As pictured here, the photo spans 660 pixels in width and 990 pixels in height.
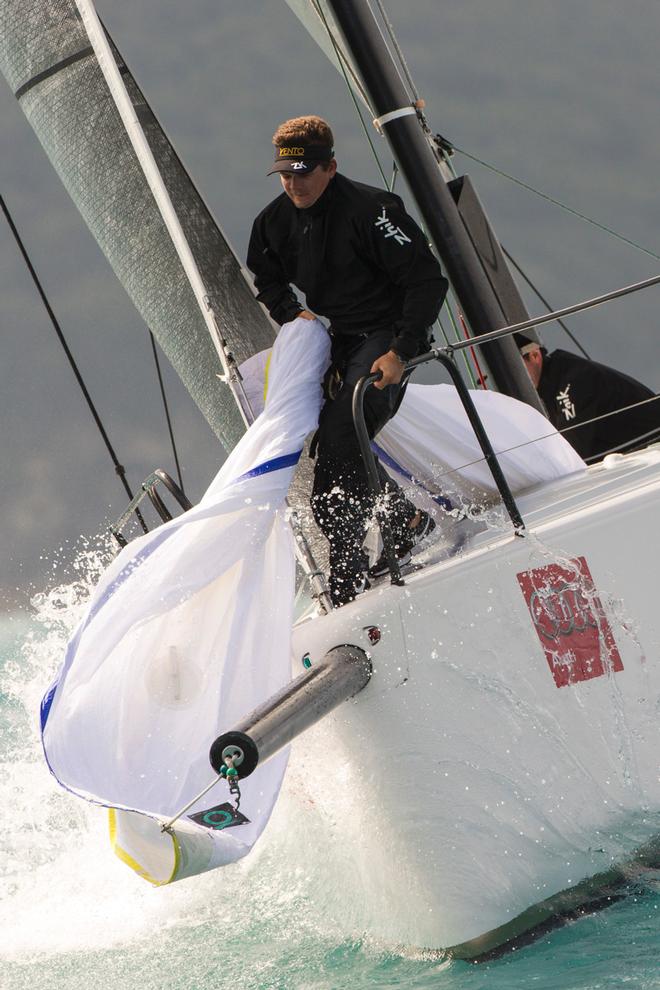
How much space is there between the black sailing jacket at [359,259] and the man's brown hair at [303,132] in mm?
108

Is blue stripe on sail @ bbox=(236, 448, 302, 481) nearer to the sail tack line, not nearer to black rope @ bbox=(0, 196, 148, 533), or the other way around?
A: the sail tack line

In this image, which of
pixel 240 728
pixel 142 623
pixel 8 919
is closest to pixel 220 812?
pixel 240 728

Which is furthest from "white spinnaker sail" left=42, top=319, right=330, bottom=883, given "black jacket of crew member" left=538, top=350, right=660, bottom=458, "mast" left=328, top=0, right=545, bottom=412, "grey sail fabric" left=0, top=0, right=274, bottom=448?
"grey sail fabric" left=0, top=0, right=274, bottom=448

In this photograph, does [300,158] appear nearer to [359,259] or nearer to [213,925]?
[359,259]

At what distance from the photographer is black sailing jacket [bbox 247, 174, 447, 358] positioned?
2676 mm

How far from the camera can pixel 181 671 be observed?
2.40 m

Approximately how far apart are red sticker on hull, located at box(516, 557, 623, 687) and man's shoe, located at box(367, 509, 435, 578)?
482 millimetres

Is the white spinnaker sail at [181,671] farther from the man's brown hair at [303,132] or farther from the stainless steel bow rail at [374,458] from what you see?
the man's brown hair at [303,132]

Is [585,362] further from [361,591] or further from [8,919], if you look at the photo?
[8,919]

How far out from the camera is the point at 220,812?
2.19 m

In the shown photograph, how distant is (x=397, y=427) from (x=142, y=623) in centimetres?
101

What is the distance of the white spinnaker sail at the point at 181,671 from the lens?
2.26 m

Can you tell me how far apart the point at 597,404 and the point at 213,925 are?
2276 millimetres

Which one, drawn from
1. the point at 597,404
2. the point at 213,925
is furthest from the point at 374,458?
the point at 597,404
